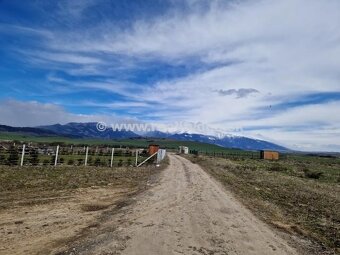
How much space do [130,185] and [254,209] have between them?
956 cm

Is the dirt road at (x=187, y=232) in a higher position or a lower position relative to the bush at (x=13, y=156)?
lower

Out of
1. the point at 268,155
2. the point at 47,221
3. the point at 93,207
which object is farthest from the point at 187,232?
the point at 268,155

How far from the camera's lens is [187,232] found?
11055mm

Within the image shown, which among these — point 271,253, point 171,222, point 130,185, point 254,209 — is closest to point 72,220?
point 171,222

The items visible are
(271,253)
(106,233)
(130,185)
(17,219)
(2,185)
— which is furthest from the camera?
(130,185)

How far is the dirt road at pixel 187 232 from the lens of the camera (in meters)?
9.30

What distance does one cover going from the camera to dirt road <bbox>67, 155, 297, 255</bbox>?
30.5 feet

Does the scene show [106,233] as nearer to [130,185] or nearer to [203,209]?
[203,209]

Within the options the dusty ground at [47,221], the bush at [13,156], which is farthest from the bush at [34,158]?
the dusty ground at [47,221]

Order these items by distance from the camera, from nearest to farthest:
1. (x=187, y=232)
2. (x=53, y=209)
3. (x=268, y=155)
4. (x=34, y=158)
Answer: (x=187, y=232)
(x=53, y=209)
(x=34, y=158)
(x=268, y=155)

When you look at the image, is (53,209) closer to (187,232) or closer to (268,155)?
(187,232)

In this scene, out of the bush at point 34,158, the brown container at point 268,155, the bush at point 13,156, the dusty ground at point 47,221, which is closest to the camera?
the dusty ground at point 47,221

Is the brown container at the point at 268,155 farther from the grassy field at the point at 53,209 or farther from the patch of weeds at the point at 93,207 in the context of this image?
the patch of weeds at the point at 93,207

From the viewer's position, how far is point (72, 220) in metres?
12.2
